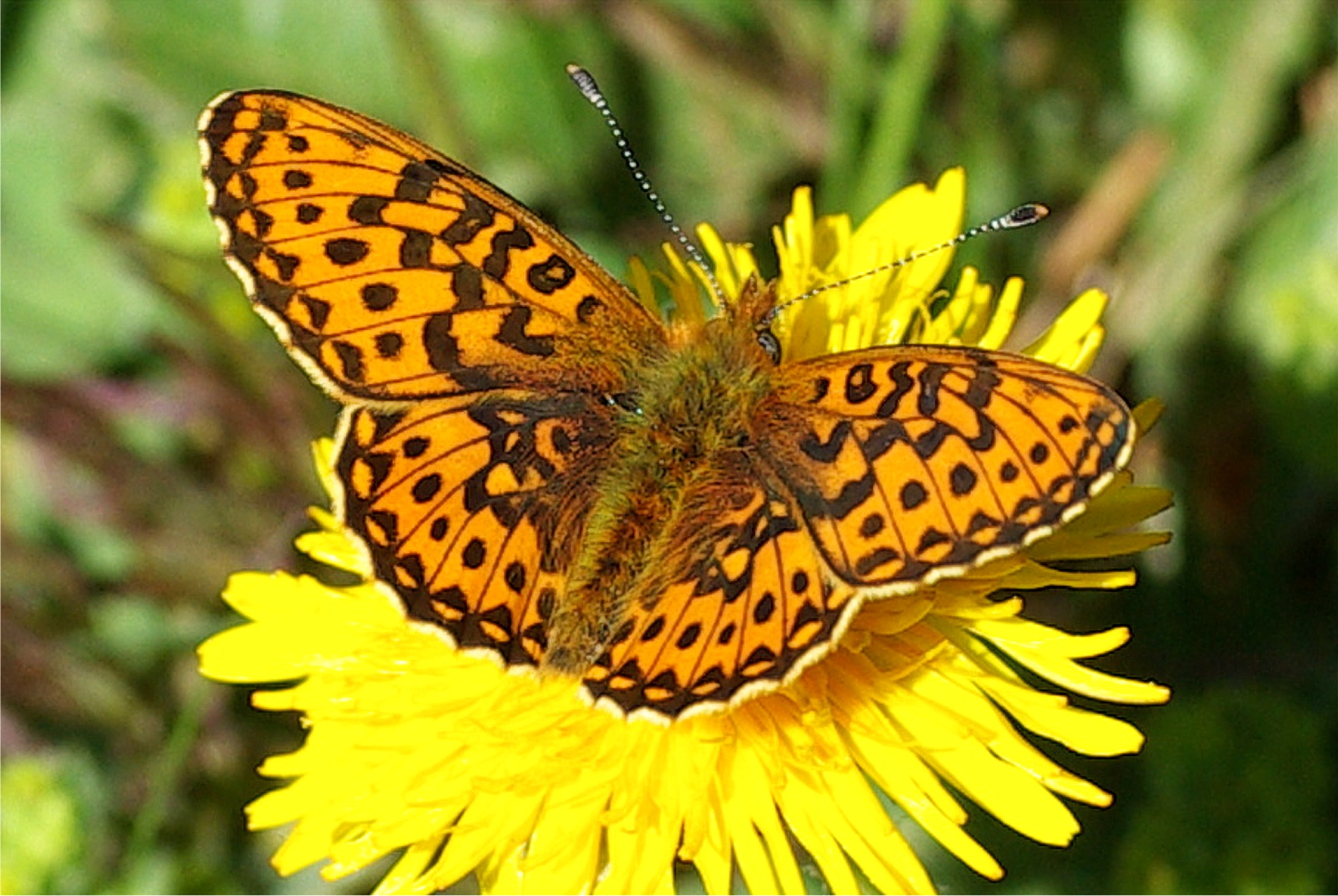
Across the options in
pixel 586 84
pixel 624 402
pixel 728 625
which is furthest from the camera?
pixel 586 84

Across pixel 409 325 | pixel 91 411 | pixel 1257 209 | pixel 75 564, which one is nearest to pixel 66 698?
pixel 75 564

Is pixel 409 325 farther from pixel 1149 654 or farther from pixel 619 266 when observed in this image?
pixel 1149 654

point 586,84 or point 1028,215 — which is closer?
point 1028,215

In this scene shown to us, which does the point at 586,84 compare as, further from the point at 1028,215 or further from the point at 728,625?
the point at 728,625

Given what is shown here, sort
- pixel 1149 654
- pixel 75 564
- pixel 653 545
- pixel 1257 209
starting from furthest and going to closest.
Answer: pixel 75 564, pixel 1257 209, pixel 1149 654, pixel 653 545

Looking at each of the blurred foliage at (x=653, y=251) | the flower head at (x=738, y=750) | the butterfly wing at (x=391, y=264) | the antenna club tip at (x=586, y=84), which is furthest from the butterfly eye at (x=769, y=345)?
the blurred foliage at (x=653, y=251)

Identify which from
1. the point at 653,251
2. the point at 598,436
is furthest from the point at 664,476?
the point at 653,251

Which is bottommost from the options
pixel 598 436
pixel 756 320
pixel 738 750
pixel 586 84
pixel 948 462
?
pixel 738 750
